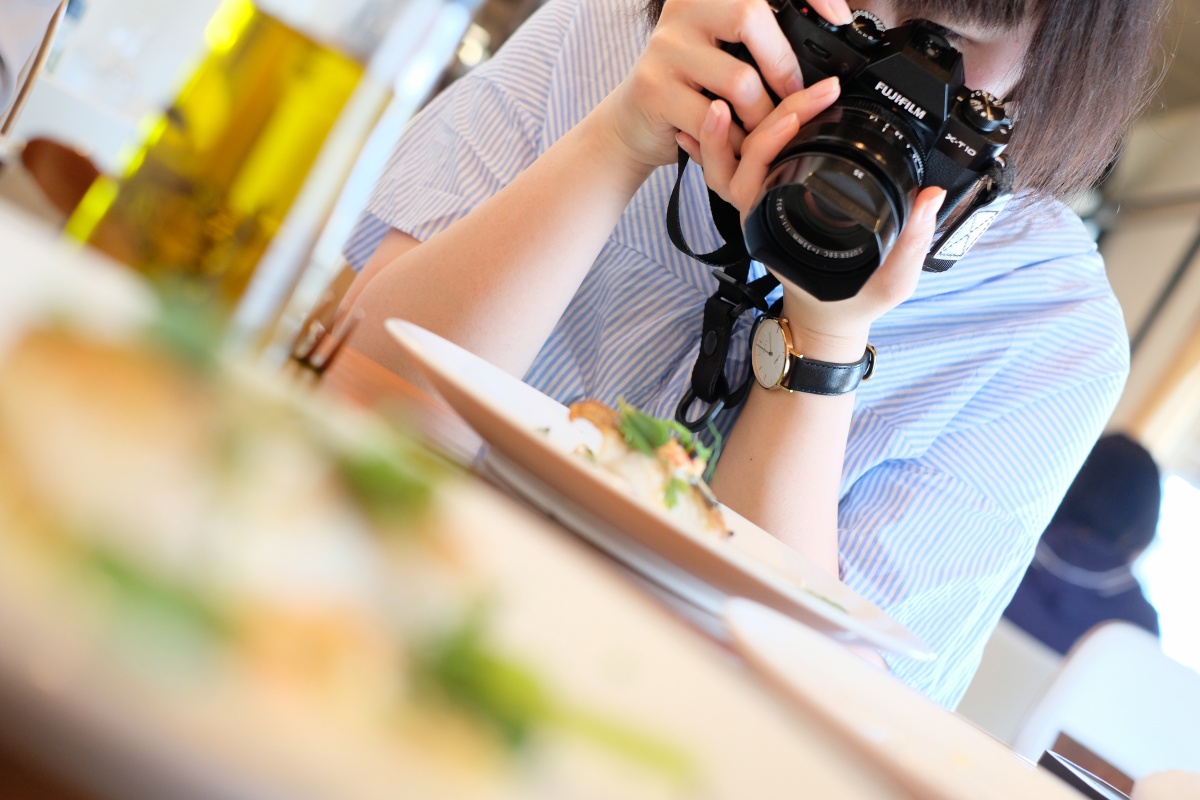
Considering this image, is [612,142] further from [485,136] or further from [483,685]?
[483,685]

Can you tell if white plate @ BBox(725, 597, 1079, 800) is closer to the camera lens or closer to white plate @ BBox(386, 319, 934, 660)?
white plate @ BBox(386, 319, 934, 660)

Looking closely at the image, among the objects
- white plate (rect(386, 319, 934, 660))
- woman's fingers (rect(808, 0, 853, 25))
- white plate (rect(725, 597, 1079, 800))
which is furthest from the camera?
woman's fingers (rect(808, 0, 853, 25))

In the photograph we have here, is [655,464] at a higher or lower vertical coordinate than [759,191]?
lower

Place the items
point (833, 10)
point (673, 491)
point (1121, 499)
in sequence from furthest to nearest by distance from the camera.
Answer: point (1121, 499), point (833, 10), point (673, 491)

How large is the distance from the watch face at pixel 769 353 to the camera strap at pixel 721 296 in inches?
1.1

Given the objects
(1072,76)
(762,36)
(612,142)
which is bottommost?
(612,142)

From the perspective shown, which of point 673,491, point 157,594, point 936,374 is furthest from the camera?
point 936,374

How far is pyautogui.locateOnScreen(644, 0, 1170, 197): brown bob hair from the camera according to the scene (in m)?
0.70

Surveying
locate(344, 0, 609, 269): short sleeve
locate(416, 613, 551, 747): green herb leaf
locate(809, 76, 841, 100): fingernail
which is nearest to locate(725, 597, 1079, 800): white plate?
locate(416, 613, 551, 747): green herb leaf

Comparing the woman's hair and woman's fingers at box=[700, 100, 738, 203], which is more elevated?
woman's fingers at box=[700, 100, 738, 203]

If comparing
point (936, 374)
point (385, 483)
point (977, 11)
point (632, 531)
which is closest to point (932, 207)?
point (977, 11)

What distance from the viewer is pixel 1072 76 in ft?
2.48

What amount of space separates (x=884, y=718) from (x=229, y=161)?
24cm

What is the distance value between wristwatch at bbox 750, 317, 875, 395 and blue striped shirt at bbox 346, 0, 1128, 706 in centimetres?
12
